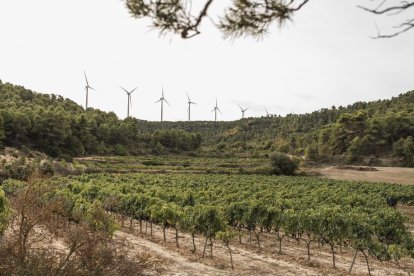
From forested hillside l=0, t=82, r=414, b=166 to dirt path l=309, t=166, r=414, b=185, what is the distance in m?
10.4

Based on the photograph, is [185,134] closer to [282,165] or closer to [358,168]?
[282,165]

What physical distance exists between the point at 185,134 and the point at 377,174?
64.8 metres

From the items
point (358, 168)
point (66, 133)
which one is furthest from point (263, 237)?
point (66, 133)

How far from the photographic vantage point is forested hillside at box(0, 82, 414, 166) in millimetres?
99312

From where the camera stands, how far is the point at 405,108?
427 feet

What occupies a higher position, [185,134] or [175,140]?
[185,134]

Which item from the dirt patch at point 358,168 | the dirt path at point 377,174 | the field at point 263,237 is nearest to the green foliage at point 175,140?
the dirt path at point 377,174

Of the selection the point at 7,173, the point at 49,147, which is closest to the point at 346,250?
the point at 7,173

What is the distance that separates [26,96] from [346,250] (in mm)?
137590

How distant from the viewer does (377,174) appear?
287 ft

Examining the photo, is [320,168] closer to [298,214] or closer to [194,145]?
[194,145]

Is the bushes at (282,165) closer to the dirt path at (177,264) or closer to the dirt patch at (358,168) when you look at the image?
the dirt patch at (358,168)

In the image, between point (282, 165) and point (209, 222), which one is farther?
point (282, 165)

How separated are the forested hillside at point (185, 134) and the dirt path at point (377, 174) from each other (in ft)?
34.1
